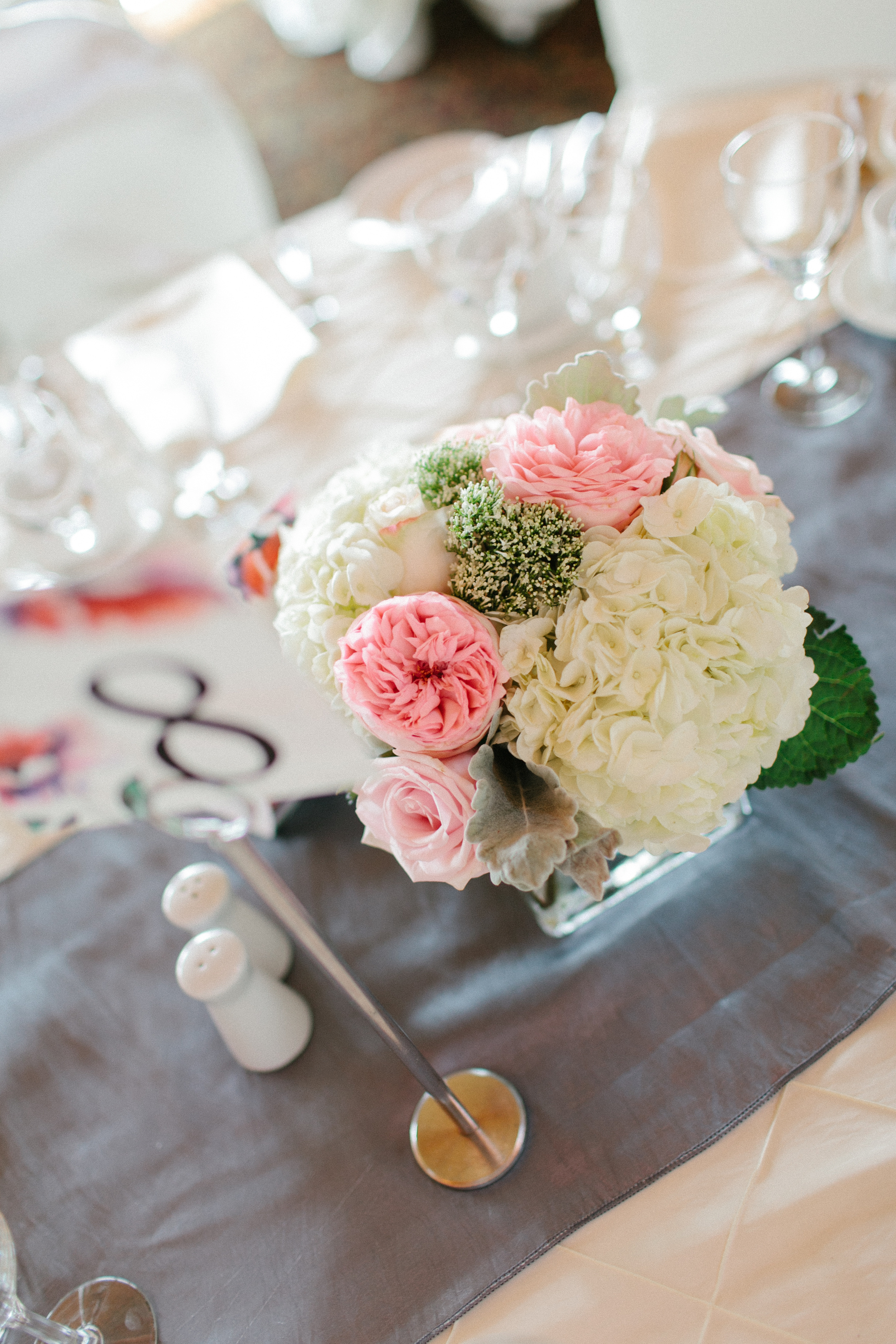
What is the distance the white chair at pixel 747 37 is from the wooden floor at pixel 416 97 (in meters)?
1.32

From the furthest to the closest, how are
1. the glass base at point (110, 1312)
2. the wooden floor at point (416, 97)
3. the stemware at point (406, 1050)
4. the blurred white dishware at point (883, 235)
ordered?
1. the wooden floor at point (416, 97)
2. the blurred white dishware at point (883, 235)
3. the glass base at point (110, 1312)
4. the stemware at point (406, 1050)

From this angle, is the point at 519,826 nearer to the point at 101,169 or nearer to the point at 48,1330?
the point at 48,1330

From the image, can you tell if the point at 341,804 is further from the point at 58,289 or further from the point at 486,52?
the point at 486,52

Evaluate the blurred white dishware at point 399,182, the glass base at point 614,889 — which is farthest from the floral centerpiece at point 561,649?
the blurred white dishware at point 399,182

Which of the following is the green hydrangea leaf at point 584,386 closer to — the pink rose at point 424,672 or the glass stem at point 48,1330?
the pink rose at point 424,672

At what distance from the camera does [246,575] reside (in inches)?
25.9

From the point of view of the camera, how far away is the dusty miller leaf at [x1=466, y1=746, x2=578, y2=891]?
1.55 feet

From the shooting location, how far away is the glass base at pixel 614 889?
0.67 metres

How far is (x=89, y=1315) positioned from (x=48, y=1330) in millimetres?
50

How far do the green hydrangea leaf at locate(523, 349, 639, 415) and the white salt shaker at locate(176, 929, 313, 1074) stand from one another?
38 centimetres

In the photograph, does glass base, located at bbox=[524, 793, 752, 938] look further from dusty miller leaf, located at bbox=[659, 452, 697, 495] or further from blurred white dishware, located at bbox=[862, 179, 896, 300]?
blurred white dishware, located at bbox=[862, 179, 896, 300]

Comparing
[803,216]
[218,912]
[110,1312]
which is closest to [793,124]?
[803,216]

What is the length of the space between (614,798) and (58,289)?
5.76ft

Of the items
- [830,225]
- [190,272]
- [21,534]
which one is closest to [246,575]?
[830,225]
